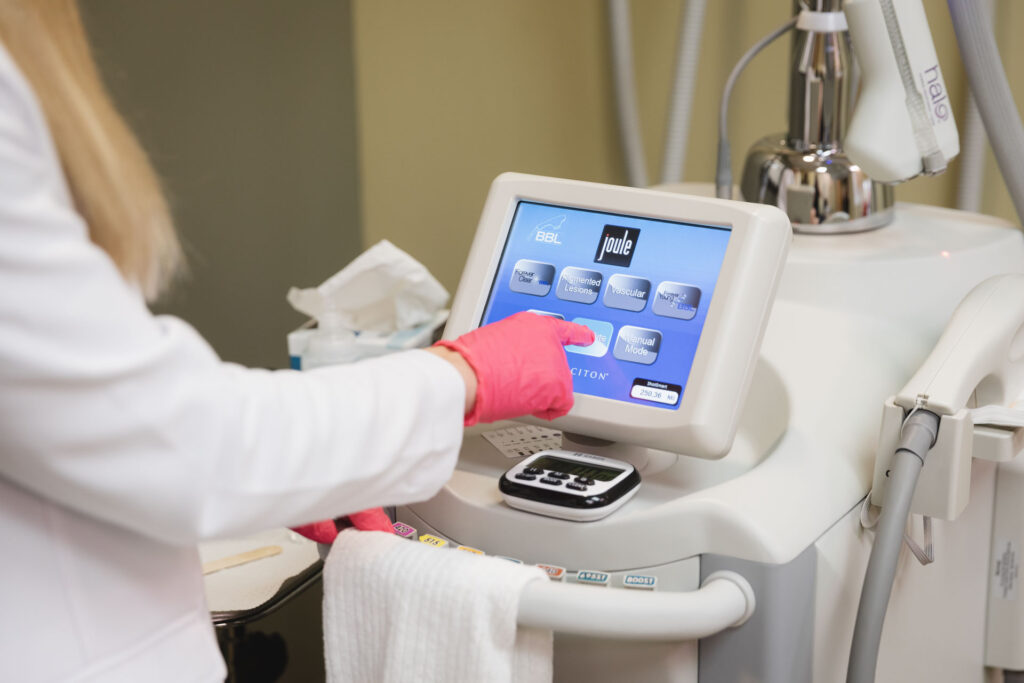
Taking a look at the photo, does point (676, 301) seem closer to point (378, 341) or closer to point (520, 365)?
point (520, 365)

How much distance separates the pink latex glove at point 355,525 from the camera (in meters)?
0.89

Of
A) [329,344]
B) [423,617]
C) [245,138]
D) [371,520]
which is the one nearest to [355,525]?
[371,520]

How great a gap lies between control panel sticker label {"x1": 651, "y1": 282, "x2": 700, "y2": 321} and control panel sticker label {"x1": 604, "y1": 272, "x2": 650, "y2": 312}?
0.04ft

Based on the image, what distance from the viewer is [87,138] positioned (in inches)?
24.9

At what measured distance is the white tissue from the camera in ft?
4.60

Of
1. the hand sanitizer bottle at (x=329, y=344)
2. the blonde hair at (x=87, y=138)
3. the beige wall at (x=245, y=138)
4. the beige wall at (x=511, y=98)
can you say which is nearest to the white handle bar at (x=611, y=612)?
the blonde hair at (x=87, y=138)

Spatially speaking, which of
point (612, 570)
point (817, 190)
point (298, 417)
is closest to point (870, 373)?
point (817, 190)

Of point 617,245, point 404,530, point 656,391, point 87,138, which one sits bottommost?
point 404,530

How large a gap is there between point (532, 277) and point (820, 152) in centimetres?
41

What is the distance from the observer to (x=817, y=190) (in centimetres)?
115

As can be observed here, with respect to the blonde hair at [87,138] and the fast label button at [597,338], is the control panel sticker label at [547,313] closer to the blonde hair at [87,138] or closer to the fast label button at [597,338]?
the fast label button at [597,338]

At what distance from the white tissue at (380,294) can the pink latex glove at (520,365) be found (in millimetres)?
550

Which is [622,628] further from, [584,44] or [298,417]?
[584,44]

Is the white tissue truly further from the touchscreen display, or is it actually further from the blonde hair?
the blonde hair
